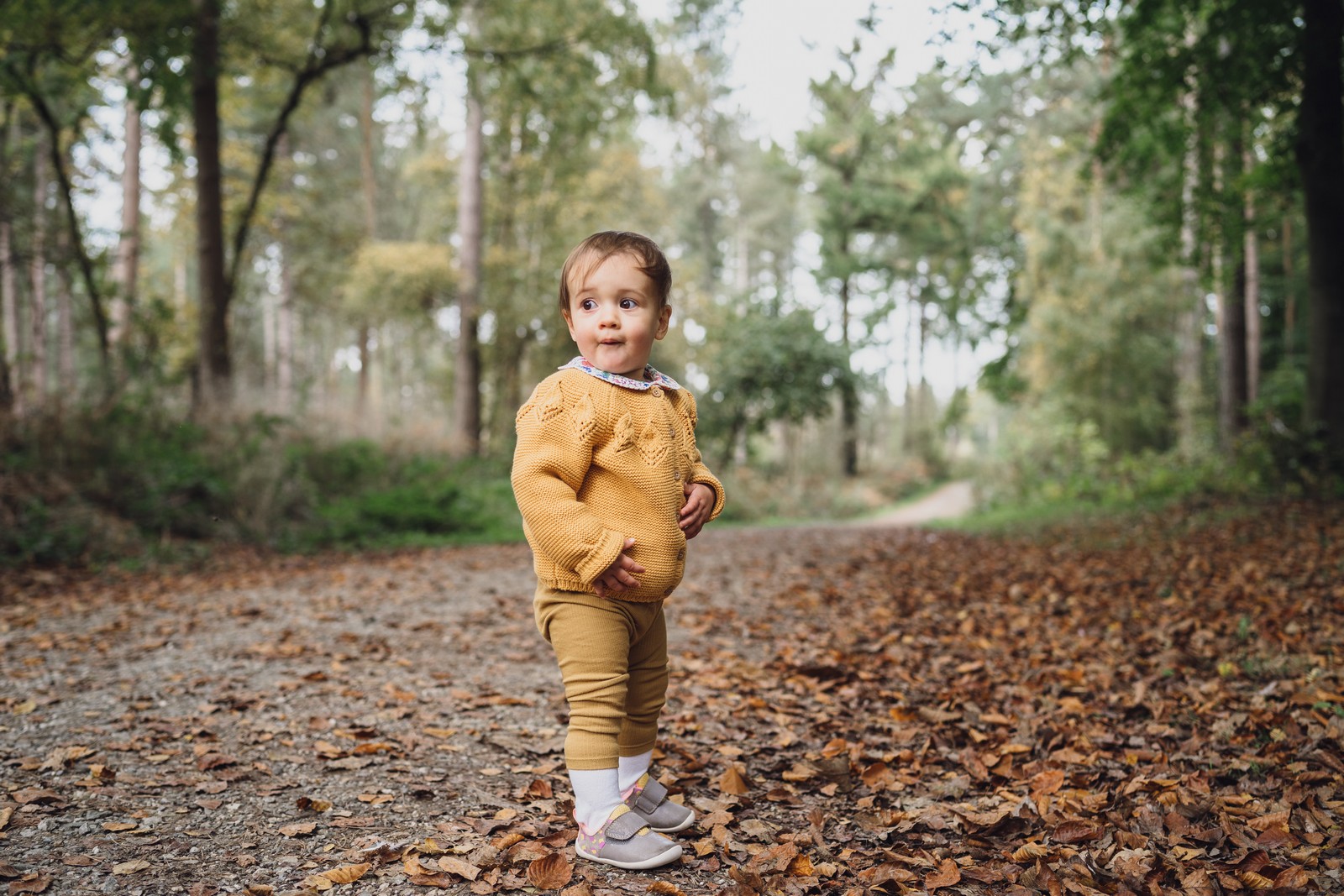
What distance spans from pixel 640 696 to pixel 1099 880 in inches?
52.2

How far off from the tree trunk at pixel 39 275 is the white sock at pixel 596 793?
7934 mm

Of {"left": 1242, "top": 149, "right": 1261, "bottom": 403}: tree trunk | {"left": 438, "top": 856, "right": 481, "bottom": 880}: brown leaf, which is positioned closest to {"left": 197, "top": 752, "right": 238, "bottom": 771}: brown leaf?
{"left": 438, "top": 856, "right": 481, "bottom": 880}: brown leaf

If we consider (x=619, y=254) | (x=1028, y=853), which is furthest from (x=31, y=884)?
(x=1028, y=853)

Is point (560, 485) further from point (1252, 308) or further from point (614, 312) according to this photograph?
point (1252, 308)

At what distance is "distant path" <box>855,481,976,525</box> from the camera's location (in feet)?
61.4

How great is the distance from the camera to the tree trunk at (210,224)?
9.82 m

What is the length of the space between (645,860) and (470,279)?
14744mm

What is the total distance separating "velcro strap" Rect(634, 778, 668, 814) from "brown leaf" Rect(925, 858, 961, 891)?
0.78m

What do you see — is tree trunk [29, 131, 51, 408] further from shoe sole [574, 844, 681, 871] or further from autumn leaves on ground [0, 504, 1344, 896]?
shoe sole [574, 844, 681, 871]

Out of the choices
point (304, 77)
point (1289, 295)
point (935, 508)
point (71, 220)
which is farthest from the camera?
point (935, 508)

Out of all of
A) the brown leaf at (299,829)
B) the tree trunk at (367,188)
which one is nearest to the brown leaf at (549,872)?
the brown leaf at (299,829)

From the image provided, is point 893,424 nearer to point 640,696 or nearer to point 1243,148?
point 1243,148

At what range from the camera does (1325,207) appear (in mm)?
8383

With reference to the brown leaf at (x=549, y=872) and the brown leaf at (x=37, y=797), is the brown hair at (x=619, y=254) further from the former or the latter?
the brown leaf at (x=37, y=797)
